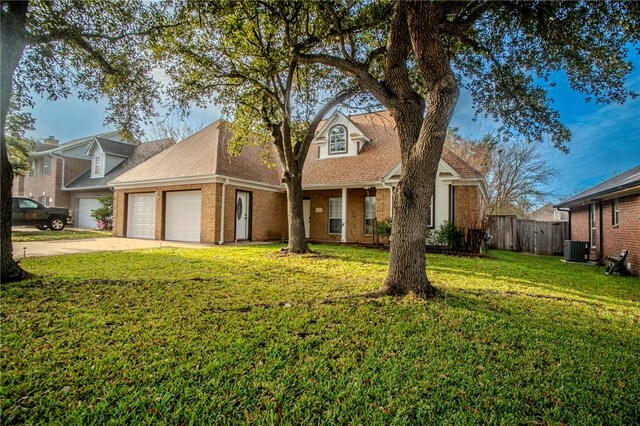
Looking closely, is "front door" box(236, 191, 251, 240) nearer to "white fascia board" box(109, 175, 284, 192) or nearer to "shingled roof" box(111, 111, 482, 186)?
"white fascia board" box(109, 175, 284, 192)

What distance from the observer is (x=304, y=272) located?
7.18 m

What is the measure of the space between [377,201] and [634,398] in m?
11.8

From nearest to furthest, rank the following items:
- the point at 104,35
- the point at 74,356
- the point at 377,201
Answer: the point at 74,356
the point at 104,35
the point at 377,201

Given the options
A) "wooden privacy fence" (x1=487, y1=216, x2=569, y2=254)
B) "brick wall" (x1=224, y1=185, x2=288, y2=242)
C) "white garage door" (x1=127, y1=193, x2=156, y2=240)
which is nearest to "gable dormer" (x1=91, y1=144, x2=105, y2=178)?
"white garage door" (x1=127, y1=193, x2=156, y2=240)

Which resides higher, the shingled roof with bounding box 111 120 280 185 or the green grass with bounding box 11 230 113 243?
the shingled roof with bounding box 111 120 280 185

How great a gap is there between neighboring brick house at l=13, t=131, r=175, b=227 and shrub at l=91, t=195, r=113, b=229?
139 cm

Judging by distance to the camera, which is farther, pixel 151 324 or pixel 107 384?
pixel 151 324

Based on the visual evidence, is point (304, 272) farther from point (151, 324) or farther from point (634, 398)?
point (634, 398)

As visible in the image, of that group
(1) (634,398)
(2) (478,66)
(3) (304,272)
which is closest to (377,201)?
(2) (478,66)

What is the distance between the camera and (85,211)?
873 inches

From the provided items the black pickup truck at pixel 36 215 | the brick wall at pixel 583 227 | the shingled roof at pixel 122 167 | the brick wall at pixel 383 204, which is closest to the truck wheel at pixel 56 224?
the black pickup truck at pixel 36 215

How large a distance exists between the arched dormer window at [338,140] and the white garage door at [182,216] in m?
7.18

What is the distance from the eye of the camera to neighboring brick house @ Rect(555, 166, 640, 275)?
8.92 m

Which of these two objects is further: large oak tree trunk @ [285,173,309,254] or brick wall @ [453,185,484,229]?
brick wall @ [453,185,484,229]
